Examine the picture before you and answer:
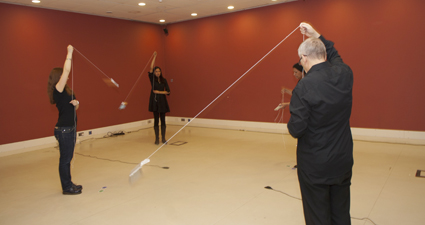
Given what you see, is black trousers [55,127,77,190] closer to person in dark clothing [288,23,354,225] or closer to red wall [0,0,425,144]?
person in dark clothing [288,23,354,225]

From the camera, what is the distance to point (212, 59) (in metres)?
7.86

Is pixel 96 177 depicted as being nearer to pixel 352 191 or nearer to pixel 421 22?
pixel 352 191

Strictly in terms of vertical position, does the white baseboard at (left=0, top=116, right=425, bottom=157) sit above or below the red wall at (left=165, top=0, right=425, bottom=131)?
below

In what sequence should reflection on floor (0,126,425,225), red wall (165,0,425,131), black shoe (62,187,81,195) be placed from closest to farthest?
reflection on floor (0,126,425,225)
black shoe (62,187,81,195)
red wall (165,0,425,131)

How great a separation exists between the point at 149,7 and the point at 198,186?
4.35 m

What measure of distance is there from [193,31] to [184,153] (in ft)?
13.1

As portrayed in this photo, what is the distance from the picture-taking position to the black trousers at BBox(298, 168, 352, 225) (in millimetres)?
1757

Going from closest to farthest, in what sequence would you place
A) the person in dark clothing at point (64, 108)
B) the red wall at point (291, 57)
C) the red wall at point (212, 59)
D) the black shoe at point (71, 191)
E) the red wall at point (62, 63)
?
the person in dark clothing at point (64, 108)
the black shoe at point (71, 191)
the red wall at point (291, 57)
the red wall at point (212, 59)
the red wall at point (62, 63)

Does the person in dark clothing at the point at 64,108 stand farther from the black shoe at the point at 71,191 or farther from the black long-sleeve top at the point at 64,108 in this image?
the black shoe at the point at 71,191

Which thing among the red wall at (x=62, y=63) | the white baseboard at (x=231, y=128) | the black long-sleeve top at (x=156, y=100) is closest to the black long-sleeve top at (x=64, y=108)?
the white baseboard at (x=231, y=128)

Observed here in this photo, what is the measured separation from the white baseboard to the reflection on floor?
1.00 ft

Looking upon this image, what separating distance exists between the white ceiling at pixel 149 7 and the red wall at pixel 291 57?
0.47 m

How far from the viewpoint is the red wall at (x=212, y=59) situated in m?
5.54

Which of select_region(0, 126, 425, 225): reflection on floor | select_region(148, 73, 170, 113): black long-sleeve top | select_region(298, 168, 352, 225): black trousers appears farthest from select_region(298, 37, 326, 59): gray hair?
select_region(148, 73, 170, 113): black long-sleeve top
